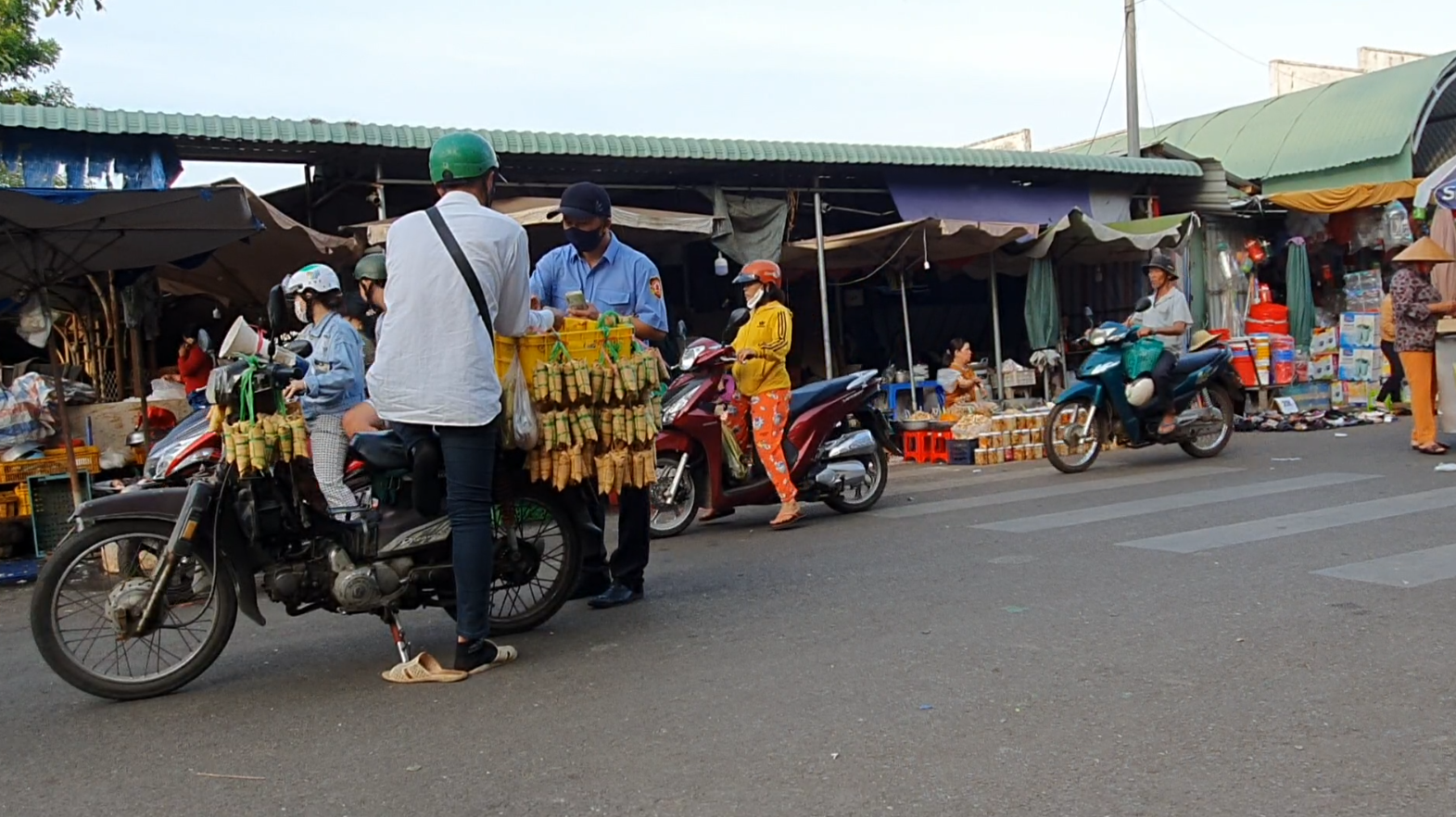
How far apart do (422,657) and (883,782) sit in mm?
1961

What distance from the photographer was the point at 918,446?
41.0 feet

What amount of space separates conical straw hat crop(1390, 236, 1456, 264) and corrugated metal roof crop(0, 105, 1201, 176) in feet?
15.8

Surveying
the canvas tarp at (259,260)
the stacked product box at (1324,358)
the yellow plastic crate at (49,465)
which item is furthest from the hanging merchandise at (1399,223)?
the yellow plastic crate at (49,465)

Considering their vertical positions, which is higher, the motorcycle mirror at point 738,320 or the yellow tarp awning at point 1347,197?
the yellow tarp awning at point 1347,197

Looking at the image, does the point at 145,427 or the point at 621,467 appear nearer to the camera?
the point at 621,467

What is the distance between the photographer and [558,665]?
179 inches

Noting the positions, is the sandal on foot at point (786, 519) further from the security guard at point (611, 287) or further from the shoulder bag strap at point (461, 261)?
the shoulder bag strap at point (461, 261)

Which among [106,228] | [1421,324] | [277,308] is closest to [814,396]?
[277,308]

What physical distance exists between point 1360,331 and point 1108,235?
455cm

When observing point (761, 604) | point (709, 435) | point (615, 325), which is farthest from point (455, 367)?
point (709, 435)

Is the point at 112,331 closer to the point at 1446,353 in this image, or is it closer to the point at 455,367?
the point at 455,367

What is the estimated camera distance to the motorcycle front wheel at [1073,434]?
32.6 feet

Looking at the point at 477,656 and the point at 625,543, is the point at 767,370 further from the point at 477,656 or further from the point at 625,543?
the point at 477,656

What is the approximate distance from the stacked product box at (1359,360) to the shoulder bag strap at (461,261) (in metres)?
14.6
